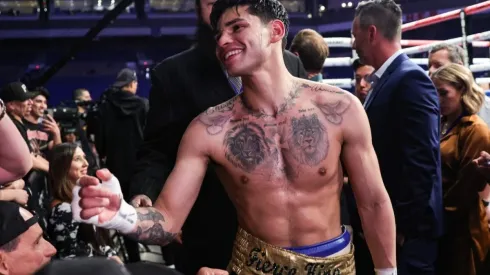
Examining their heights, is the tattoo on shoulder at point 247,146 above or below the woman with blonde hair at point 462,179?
above

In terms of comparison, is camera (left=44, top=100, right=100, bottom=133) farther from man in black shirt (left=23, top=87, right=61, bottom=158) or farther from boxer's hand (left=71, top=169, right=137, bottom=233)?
boxer's hand (left=71, top=169, right=137, bottom=233)

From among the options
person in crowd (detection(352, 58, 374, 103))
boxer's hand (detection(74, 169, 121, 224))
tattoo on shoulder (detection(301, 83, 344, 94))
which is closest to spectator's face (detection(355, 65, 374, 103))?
person in crowd (detection(352, 58, 374, 103))

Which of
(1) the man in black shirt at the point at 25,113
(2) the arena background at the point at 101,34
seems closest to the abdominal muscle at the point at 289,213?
(1) the man in black shirt at the point at 25,113

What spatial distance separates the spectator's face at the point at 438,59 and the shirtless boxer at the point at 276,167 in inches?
78.0

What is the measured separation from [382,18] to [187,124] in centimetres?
110

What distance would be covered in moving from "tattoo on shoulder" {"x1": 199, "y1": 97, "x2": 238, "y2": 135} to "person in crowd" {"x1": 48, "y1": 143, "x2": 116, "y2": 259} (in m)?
1.39

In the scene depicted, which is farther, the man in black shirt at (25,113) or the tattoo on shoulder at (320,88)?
the man in black shirt at (25,113)

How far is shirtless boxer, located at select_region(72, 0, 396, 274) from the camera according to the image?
6.30 feet

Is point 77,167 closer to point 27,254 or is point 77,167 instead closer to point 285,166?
point 27,254

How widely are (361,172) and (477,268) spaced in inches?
57.7

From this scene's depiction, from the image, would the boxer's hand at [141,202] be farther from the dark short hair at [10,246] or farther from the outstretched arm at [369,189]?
the outstretched arm at [369,189]

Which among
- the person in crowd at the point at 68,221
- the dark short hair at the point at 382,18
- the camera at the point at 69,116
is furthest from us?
the camera at the point at 69,116

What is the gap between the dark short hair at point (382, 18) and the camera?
2977 mm

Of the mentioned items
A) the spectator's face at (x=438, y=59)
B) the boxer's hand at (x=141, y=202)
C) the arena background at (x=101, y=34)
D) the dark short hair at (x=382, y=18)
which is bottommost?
the arena background at (x=101, y=34)
